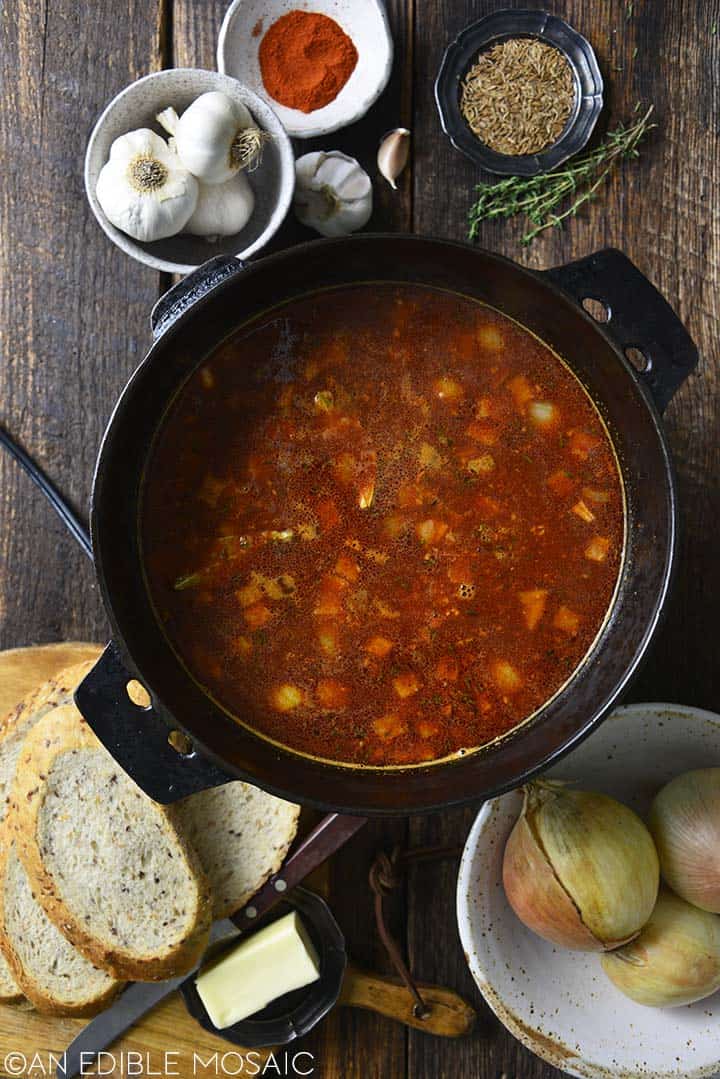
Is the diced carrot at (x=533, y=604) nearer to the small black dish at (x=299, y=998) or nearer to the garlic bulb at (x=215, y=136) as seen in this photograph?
the small black dish at (x=299, y=998)

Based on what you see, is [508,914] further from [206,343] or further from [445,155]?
[445,155]

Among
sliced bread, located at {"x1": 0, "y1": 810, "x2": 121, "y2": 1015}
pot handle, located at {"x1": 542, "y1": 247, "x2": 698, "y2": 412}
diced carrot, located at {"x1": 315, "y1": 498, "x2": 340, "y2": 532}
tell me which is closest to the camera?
pot handle, located at {"x1": 542, "y1": 247, "x2": 698, "y2": 412}

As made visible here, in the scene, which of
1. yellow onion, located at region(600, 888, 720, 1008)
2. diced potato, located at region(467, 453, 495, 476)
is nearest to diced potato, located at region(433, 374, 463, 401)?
diced potato, located at region(467, 453, 495, 476)

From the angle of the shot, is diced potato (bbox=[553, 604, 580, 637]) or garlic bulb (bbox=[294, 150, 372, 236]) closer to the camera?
diced potato (bbox=[553, 604, 580, 637])

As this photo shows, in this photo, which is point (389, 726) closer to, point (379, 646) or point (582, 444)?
point (379, 646)

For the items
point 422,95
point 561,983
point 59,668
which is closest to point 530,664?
point 561,983

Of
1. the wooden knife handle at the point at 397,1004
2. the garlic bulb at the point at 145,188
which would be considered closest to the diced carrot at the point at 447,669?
the wooden knife handle at the point at 397,1004

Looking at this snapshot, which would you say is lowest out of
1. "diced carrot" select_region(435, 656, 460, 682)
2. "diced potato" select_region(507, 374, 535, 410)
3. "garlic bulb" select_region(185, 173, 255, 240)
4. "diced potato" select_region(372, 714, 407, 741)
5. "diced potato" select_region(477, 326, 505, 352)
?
"diced potato" select_region(372, 714, 407, 741)

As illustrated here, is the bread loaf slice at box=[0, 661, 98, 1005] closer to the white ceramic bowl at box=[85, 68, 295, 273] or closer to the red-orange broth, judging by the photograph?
the red-orange broth

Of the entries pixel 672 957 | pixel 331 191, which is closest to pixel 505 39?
pixel 331 191
